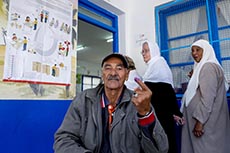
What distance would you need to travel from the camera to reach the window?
6.67 ft

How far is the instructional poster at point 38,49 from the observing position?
1.37 meters

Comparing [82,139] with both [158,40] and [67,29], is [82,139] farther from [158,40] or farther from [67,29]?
[158,40]

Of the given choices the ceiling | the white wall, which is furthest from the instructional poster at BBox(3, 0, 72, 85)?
the ceiling

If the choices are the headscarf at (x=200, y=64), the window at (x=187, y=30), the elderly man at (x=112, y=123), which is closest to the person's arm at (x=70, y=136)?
the elderly man at (x=112, y=123)

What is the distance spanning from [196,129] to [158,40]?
1243 mm

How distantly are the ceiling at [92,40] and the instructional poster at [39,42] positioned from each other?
169 cm

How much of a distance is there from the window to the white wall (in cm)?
12

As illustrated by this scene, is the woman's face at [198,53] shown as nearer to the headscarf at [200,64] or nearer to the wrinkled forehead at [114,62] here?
the headscarf at [200,64]

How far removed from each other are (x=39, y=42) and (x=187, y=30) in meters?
1.67

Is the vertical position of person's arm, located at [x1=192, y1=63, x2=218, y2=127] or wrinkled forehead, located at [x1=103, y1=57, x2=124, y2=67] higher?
wrinkled forehead, located at [x1=103, y1=57, x2=124, y2=67]

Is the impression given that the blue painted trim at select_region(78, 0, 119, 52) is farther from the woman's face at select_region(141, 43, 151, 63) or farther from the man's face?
the man's face

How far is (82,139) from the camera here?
3.03 feet

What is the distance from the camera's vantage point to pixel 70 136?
904 mm

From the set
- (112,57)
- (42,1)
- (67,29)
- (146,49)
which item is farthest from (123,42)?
(112,57)
